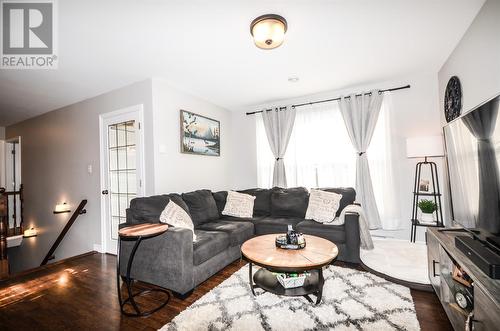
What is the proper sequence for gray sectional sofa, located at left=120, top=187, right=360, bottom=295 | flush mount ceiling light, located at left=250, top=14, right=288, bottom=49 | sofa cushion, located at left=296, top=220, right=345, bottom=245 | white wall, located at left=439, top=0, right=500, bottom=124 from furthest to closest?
sofa cushion, located at left=296, top=220, right=345, bottom=245 < gray sectional sofa, located at left=120, top=187, right=360, bottom=295 < flush mount ceiling light, located at left=250, top=14, right=288, bottom=49 < white wall, located at left=439, top=0, right=500, bottom=124

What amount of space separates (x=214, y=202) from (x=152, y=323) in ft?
6.35

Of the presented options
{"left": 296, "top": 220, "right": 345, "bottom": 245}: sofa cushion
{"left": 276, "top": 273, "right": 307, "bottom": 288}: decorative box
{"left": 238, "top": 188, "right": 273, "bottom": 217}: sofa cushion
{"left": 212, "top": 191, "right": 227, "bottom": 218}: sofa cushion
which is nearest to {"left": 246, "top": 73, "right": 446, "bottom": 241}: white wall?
{"left": 296, "top": 220, "right": 345, "bottom": 245}: sofa cushion

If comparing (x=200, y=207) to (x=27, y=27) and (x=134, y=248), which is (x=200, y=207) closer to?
(x=134, y=248)

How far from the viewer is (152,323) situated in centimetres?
170

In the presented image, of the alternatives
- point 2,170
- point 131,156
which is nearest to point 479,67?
point 131,156

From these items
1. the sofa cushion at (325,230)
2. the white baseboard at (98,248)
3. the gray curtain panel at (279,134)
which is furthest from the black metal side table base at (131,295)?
the gray curtain panel at (279,134)

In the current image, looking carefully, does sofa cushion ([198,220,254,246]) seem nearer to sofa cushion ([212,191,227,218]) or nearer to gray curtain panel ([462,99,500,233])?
sofa cushion ([212,191,227,218])

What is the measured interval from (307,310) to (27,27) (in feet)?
11.5

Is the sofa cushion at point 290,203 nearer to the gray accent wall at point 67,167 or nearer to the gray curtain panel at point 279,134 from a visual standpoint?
the gray curtain panel at point 279,134

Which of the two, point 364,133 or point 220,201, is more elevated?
point 364,133

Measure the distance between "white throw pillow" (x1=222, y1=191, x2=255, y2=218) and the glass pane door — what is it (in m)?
1.45

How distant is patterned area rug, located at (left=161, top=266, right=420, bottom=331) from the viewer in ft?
5.30

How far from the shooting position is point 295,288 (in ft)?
6.14

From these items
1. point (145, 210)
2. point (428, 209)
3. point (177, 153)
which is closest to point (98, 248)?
point (145, 210)
